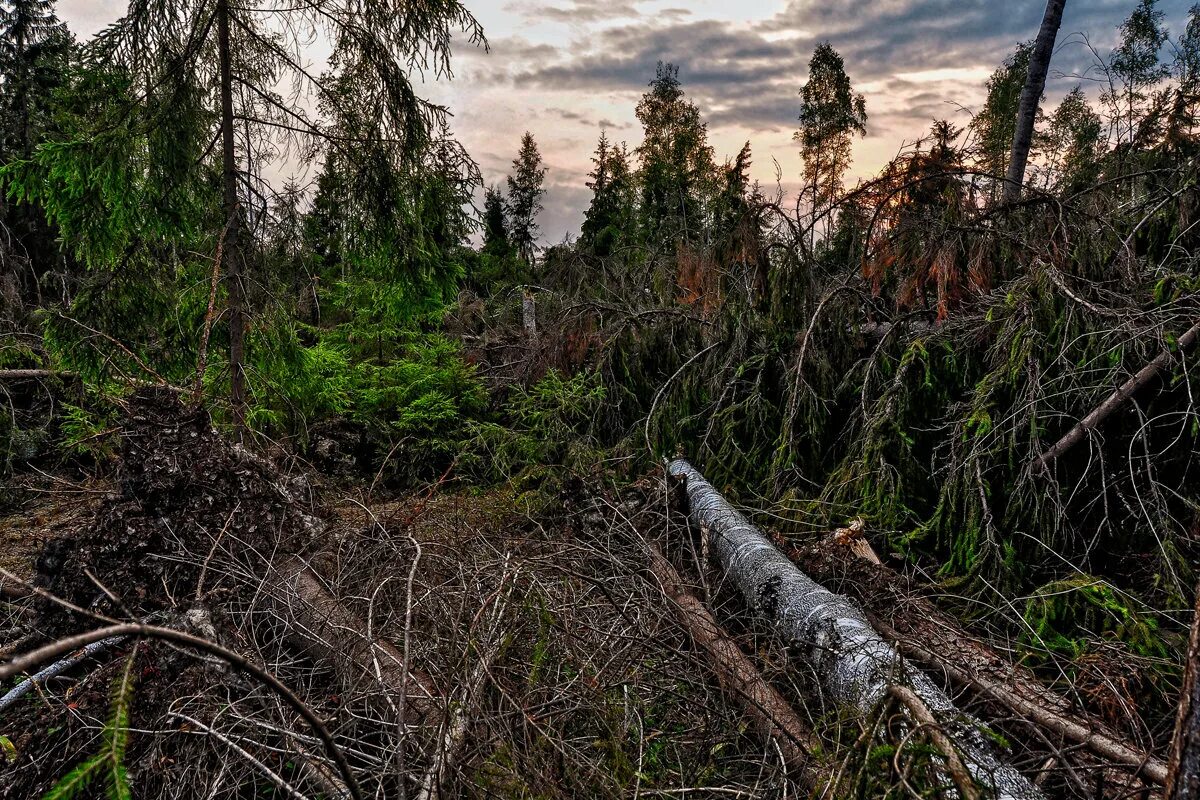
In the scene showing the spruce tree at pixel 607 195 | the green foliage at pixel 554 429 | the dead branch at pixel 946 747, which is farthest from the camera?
the spruce tree at pixel 607 195

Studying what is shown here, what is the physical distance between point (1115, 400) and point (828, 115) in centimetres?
2472

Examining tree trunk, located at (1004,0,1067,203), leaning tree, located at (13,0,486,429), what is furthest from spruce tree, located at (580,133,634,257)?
leaning tree, located at (13,0,486,429)

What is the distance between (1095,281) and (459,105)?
17.7 ft

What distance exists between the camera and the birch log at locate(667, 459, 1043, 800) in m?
1.90

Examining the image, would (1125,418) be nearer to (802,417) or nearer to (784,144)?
Result: (802,417)

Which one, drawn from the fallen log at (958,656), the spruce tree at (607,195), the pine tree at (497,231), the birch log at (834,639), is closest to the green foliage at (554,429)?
the birch log at (834,639)

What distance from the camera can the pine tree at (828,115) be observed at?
77.3ft

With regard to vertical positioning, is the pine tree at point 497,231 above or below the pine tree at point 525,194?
below

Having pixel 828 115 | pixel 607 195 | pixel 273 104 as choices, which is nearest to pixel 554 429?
pixel 273 104

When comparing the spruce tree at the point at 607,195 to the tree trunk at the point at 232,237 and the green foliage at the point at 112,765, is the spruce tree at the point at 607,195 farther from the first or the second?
the green foliage at the point at 112,765

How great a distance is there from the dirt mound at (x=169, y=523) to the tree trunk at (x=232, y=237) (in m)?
A: 1.31

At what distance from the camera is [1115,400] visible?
3.22 metres

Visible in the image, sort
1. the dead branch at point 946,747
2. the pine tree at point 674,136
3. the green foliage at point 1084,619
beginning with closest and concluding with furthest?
the dead branch at point 946,747 < the green foliage at point 1084,619 < the pine tree at point 674,136

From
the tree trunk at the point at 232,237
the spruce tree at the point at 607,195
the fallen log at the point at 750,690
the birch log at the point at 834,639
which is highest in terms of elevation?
the spruce tree at the point at 607,195
